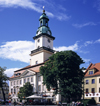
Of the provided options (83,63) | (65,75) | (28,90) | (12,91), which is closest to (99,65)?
(83,63)

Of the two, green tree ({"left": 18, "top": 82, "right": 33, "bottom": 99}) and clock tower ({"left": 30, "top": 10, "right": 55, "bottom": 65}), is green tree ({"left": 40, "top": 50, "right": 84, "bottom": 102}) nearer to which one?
green tree ({"left": 18, "top": 82, "right": 33, "bottom": 99})

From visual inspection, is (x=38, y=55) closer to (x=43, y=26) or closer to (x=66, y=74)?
(x=43, y=26)

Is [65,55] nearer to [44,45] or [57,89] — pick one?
[57,89]

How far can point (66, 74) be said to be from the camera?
39469 millimetres

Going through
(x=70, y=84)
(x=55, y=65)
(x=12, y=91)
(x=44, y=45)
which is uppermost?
(x=44, y=45)

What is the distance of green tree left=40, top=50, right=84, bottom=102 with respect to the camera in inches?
1491

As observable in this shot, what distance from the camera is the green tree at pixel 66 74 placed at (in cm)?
3788

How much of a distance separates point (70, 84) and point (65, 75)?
2485 mm

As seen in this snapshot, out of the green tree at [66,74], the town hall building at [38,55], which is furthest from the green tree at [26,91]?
the green tree at [66,74]

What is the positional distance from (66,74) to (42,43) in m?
29.6

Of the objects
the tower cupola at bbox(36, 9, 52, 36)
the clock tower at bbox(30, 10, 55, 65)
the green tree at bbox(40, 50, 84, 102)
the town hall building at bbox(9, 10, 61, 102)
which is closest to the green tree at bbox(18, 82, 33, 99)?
the town hall building at bbox(9, 10, 61, 102)

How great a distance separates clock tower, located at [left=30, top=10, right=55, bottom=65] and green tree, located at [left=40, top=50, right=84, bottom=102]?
23920 millimetres

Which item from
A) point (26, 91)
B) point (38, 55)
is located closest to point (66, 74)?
point (26, 91)

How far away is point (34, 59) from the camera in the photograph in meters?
68.1
